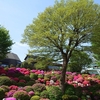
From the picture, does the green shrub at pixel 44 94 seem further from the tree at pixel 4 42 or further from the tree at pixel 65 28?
the tree at pixel 4 42

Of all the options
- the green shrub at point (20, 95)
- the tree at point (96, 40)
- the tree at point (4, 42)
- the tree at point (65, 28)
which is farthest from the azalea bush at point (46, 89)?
the tree at point (4, 42)

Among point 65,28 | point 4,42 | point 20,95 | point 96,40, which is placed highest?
point 4,42

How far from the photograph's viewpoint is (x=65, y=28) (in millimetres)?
16297

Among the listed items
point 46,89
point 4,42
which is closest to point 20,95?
point 46,89

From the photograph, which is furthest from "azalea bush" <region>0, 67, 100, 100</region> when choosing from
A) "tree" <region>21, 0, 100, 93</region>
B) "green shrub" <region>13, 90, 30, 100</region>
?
"tree" <region>21, 0, 100, 93</region>

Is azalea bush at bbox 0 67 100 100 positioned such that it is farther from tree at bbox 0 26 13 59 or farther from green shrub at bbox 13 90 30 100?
tree at bbox 0 26 13 59

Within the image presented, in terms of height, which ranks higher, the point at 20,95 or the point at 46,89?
the point at 46,89

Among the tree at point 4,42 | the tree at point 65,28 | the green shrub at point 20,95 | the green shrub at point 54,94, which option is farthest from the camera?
the tree at point 4,42

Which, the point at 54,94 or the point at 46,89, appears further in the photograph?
the point at 46,89

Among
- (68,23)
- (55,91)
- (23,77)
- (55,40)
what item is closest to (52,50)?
(55,40)

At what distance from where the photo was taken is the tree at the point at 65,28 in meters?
16.2

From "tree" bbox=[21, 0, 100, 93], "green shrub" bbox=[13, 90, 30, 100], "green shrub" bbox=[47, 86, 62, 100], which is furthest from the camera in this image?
"tree" bbox=[21, 0, 100, 93]

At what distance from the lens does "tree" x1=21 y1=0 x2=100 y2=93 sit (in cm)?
1622

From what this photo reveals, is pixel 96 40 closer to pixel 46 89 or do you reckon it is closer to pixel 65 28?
pixel 65 28
